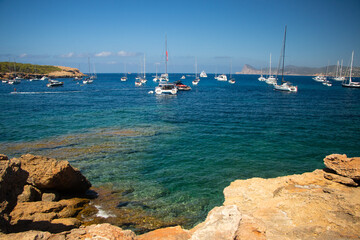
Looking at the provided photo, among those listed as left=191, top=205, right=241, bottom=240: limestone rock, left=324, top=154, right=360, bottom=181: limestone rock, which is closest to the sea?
left=324, top=154, right=360, bottom=181: limestone rock

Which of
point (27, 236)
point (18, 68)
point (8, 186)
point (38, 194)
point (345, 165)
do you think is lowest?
point (38, 194)

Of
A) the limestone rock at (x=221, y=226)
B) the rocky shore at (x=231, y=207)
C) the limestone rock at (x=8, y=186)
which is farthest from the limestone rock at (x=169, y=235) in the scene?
the limestone rock at (x=8, y=186)

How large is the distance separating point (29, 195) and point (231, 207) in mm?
7974

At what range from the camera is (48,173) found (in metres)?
10.2

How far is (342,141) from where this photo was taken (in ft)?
69.9

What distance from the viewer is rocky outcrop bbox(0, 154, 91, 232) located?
206 inches

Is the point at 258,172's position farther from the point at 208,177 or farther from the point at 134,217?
the point at 134,217

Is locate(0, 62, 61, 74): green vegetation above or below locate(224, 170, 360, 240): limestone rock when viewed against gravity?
above

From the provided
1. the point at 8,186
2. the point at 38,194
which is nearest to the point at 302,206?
the point at 8,186

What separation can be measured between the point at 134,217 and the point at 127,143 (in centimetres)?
1092

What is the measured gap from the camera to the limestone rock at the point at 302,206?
6363 millimetres

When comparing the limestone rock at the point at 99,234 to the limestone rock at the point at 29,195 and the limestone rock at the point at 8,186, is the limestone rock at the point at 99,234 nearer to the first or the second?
the limestone rock at the point at 8,186

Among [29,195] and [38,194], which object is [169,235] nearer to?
[29,195]

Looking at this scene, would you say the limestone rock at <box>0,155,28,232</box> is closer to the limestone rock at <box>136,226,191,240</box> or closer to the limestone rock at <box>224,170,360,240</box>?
the limestone rock at <box>136,226,191,240</box>
